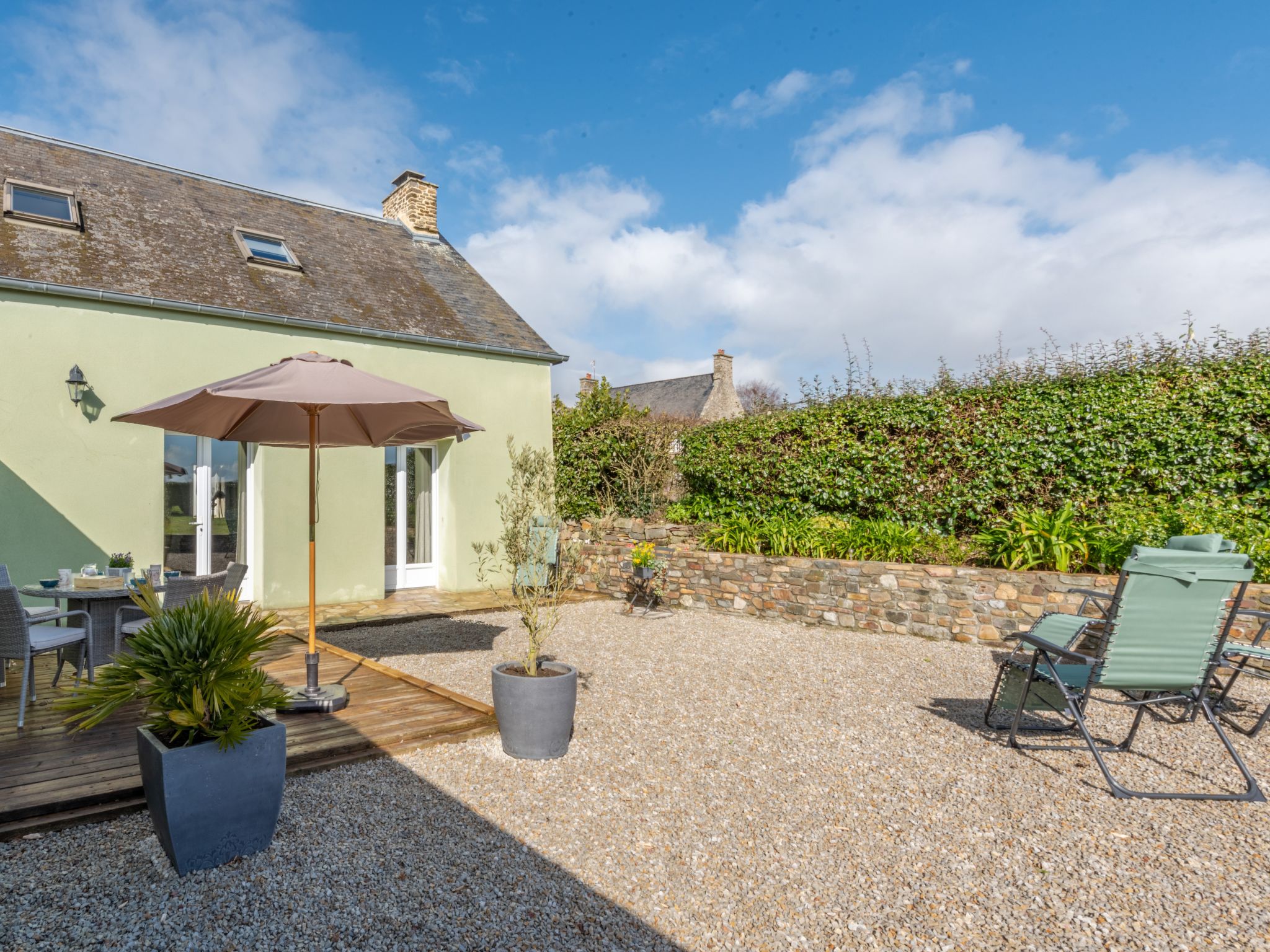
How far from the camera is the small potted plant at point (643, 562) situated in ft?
31.2

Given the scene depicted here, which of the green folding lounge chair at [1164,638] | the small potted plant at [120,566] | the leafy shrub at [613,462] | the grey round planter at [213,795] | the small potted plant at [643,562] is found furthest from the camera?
the leafy shrub at [613,462]

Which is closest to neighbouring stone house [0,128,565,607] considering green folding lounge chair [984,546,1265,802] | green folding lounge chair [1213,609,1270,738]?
green folding lounge chair [984,546,1265,802]

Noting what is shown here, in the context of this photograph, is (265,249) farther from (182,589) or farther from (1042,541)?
(1042,541)

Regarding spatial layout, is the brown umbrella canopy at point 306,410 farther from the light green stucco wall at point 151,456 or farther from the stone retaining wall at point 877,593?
the stone retaining wall at point 877,593

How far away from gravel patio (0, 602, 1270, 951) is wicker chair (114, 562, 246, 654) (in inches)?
102

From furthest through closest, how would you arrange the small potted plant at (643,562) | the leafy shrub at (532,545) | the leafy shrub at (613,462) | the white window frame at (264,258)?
the leafy shrub at (613,462)
the white window frame at (264,258)
the small potted plant at (643,562)
the leafy shrub at (532,545)

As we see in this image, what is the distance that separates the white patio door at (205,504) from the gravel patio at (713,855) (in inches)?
244

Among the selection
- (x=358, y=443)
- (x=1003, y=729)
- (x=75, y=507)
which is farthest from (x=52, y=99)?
(x=1003, y=729)

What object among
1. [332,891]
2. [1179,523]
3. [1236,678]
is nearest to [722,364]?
[1179,523]

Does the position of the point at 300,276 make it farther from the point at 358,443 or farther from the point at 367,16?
the point at 358,443

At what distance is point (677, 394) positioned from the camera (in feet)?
98.3

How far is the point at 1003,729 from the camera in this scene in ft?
16.0

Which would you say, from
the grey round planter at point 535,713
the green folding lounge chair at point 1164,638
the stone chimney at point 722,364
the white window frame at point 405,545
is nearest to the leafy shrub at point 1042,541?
the green folding lounge chair at point 1164,638

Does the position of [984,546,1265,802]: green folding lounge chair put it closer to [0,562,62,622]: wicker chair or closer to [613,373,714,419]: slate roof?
[0,562,62,622]: wicker chair
